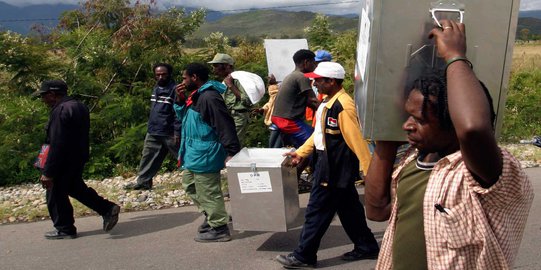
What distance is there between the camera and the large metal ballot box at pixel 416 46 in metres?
2.03

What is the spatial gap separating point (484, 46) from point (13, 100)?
9327 mm

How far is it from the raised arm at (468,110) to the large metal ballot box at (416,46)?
0.08 metres

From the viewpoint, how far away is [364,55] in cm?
228

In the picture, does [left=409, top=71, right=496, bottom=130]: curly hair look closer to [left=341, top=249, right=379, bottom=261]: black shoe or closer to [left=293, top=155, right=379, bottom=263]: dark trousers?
[left=293, top=155, right=379, bottom=263]: dark trousers

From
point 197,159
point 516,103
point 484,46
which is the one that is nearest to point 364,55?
point 484,46

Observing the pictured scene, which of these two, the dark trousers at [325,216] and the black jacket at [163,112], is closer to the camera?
the dark trousers at [325,216]

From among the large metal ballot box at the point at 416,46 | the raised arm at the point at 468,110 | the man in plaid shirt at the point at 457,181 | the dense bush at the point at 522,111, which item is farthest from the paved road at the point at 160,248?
the dense bush at the point at 522,111

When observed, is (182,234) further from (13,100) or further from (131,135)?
(13,100)

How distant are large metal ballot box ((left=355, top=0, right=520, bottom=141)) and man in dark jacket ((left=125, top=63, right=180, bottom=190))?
567 centimetres

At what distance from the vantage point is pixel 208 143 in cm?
565

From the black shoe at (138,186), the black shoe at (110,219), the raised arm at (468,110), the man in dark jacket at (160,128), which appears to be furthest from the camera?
the black shoe at (138,186)

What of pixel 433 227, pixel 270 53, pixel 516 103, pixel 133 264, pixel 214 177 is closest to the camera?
pixel 433 227

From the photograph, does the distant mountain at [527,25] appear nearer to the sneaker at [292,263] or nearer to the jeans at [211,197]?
the sneaker at [292,263]

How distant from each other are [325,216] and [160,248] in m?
1.73
